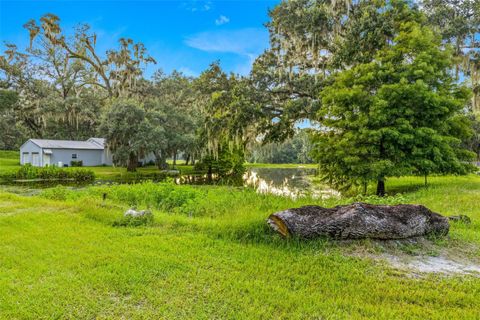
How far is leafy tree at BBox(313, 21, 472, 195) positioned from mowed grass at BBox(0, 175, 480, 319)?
4940 millimetres

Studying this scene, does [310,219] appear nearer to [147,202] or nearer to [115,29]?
[147,202]

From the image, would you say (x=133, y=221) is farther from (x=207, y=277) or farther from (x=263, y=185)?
(x=263, y=185)

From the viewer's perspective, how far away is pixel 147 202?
10.3 meters

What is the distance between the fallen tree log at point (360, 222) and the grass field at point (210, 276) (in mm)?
168

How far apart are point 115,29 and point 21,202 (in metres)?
23.5

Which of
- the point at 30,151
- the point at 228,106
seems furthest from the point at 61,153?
the point at 228,106

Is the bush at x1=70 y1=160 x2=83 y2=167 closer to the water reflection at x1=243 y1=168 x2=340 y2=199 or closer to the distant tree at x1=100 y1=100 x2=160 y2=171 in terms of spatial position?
the distant tree at x1=100 y1=100 x2=160 y2=171

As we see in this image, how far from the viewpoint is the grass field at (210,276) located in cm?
285

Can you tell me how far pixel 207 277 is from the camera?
3521 mm

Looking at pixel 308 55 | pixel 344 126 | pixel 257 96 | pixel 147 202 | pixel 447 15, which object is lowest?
pixel 147 202

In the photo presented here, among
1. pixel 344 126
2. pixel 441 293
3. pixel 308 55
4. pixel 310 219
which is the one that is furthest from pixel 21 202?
pixel 308 55

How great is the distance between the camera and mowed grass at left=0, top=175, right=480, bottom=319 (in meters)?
2.84

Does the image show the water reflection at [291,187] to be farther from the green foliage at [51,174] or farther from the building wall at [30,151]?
the building wall at [30,151]

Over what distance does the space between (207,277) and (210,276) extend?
0.04 metres
